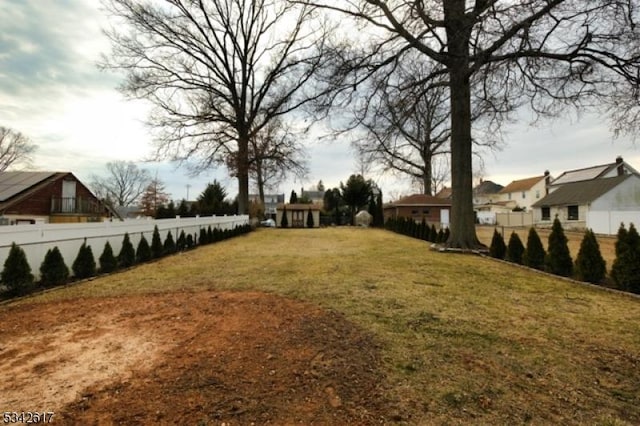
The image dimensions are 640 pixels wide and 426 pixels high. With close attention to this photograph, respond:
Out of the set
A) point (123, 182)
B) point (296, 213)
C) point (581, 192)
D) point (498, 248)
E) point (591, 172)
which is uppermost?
point (123, 182)

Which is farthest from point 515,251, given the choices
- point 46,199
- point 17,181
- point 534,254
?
point 17,181

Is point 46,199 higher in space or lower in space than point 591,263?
higher

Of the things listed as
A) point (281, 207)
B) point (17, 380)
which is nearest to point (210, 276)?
point (17, 380)

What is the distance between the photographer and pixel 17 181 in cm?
2127

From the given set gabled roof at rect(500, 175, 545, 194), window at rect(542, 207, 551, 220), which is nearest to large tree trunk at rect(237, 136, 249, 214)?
window at rect(542, 207, 551, 220)

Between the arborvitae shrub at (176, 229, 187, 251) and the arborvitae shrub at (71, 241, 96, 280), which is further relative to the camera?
the arborvitae shrub at (176, 229, 187, 251)

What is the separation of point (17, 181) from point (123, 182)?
29.9 meters

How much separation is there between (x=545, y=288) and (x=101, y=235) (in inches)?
371

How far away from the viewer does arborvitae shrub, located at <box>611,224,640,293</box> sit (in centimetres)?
564

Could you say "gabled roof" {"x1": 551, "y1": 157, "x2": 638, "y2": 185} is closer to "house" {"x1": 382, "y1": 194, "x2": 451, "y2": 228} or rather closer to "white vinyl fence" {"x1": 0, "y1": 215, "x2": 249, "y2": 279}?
"house" {"x1": 382, "y1": 194, "x2": 451, "y2": 228}

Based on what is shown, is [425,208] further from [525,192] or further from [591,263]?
[591,263]

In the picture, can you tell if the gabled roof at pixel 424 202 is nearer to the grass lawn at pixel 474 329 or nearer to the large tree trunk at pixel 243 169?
the large tree trunk at pixel 243 169

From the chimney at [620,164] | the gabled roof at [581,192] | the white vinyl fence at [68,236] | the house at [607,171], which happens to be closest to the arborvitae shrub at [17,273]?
the white vinyl fence at [68,236]

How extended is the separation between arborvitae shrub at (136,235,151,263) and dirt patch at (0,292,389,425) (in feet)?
15.5
